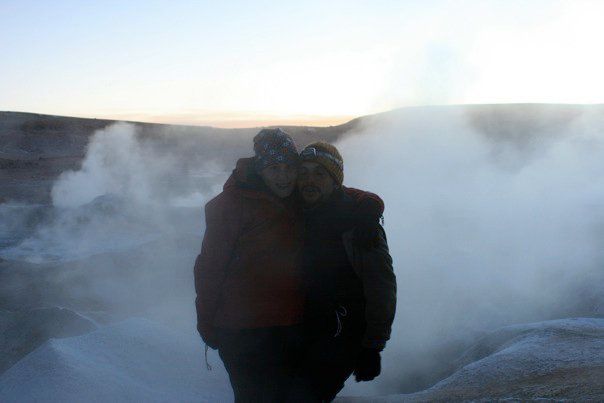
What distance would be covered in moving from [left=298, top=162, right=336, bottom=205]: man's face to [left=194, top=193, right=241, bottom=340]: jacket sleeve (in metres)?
Answer: 0.24

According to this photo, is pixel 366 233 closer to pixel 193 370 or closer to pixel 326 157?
pixel 326 157

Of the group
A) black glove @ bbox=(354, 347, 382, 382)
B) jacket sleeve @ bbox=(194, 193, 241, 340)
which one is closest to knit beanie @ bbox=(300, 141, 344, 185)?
jacket sleeve @ bbox=(194, 193, 241, 340)

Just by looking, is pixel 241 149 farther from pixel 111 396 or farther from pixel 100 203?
→ pixel 111 396

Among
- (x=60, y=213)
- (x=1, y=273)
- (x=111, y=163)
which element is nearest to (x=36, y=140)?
(x=111, y=163)

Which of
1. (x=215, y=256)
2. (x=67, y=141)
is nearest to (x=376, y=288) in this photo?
(x=215, y=256)

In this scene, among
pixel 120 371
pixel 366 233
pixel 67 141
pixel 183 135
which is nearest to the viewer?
pixel 366 233

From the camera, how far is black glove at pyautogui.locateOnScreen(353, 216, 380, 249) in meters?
2.01

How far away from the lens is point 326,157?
211 cm

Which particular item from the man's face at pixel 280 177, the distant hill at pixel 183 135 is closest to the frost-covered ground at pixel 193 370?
the man's face at pixel 280 177

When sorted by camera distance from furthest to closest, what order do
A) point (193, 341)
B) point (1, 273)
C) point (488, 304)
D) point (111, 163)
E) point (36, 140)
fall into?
point (36, 140)
point (111, 163)
point (1, 273)
point (488, 304)
point (193, 341)

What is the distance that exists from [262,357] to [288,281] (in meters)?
0.27

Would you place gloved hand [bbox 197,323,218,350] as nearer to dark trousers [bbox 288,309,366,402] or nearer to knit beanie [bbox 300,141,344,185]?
dark trousers [bbox 288,309,366,402]

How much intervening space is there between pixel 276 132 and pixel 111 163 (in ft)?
52.1

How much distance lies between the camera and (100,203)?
29.2 feet
